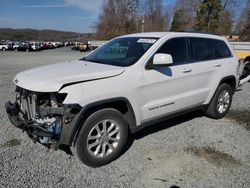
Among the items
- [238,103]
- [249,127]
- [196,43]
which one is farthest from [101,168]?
[238,103]

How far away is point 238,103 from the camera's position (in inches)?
282

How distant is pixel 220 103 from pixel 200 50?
1401mm

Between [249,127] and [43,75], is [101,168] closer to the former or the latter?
[43,75]

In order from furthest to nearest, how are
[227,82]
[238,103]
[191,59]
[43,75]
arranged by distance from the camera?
[238,103]
[227,82]
[191,59]
[43,75]

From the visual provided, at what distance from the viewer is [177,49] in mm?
4508

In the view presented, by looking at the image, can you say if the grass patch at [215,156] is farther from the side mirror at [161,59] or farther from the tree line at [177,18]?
the tree line at [177,18]

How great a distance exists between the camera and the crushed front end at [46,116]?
3.21m

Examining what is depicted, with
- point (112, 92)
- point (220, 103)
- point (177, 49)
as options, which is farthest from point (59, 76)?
point (220, 103)

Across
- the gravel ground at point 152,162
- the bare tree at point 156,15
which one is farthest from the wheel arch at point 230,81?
the bare tree at point 156,15

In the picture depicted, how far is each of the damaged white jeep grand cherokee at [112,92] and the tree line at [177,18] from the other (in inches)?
1430

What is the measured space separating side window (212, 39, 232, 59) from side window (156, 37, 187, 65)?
1.04 meters

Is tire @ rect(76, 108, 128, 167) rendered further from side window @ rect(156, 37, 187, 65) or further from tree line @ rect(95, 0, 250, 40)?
tree line @ rect(95, 0, 250, 40)

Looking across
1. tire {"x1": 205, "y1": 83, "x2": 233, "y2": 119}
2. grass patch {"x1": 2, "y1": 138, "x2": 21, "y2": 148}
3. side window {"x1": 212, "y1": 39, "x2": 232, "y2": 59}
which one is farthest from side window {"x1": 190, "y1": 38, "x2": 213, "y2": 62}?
grass patch {"x1": 2, "y1": 138, "x2": 21, "y2": 148}

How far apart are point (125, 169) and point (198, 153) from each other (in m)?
1.26
